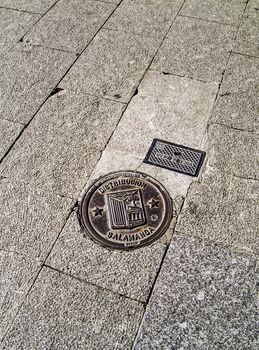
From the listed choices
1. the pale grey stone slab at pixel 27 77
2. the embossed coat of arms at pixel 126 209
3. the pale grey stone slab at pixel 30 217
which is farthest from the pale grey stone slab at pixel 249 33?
the pale grey stone slab at pixel 30 217

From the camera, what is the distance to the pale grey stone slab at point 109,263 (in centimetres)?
259

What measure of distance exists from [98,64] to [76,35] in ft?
2.28

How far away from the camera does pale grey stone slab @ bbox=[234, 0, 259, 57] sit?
4.48m

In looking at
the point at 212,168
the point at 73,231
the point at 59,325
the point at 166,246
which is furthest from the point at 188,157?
the point at 59,325

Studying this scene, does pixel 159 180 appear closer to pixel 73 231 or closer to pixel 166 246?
pixel 166 246

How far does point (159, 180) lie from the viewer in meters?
3.17

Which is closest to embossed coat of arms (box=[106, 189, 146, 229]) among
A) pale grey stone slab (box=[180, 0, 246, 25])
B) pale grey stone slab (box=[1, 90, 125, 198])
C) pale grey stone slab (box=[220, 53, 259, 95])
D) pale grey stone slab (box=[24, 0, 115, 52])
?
pale grey stone slab (box=[1, 90, 125, 198])

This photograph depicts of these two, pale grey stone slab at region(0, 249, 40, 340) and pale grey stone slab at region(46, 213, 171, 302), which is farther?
pale grey stone slab at region(46, 213, 171, 302)

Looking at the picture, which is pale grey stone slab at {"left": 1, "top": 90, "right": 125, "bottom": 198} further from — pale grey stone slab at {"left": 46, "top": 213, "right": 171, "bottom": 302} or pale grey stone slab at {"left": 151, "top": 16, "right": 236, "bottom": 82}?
pale grey stone slab at {"left": 151, "top": 16, "right": 236, "bottom": 82}

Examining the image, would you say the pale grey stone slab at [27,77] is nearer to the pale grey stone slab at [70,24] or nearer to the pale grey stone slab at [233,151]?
the pale grey stone slab at [70,24]

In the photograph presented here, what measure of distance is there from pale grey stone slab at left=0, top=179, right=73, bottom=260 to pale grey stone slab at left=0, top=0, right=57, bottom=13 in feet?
9.89

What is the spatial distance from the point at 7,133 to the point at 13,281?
1.53 m

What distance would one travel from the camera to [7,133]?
142 inches

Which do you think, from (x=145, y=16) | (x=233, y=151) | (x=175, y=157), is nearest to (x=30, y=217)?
(x=175, y=157)
